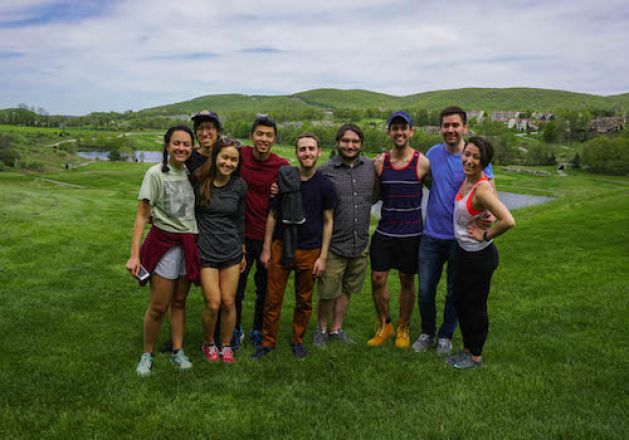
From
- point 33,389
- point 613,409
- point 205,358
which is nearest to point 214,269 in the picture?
point 205,358

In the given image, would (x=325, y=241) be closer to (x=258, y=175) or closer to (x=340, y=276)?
(x=340, y=276)

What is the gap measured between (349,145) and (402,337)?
3114 mm

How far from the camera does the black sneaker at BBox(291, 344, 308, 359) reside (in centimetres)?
669

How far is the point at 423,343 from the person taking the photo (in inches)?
282

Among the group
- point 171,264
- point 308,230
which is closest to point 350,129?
point 308,230

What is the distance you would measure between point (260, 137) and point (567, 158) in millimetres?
140663

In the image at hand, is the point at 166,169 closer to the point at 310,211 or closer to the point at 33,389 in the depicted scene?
the point at 310,211

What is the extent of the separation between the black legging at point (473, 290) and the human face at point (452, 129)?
148 cm

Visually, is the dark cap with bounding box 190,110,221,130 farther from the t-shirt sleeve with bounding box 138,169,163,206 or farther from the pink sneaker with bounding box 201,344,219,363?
the pink sneaker with bounding box 201,344,219,363

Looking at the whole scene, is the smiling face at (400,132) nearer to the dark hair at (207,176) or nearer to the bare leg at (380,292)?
the bare leg at (380,292)

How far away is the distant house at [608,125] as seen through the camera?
157625mm

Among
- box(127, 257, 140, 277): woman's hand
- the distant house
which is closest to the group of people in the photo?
A: box(127, 257, 140, 277): woman's hand

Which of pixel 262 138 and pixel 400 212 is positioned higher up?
pixel 262 138

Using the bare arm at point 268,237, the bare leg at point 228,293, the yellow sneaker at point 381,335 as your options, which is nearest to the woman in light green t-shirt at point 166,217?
the bare leg at point 228,293
